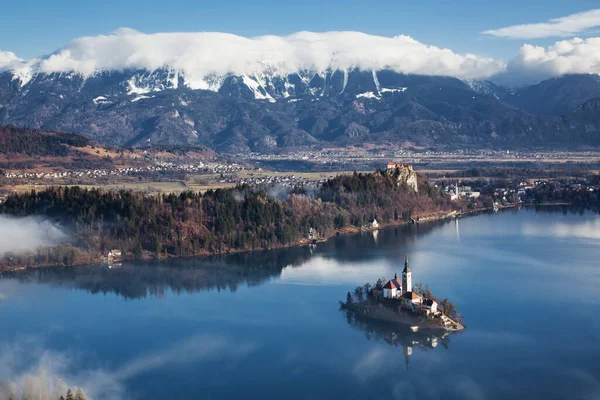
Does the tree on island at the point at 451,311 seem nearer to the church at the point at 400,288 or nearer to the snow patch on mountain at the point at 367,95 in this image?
the church at the point at 400,288

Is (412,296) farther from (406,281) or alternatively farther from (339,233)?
(339,233)

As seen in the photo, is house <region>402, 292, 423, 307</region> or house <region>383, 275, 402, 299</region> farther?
house <region>383, 275, 402, 299</region>

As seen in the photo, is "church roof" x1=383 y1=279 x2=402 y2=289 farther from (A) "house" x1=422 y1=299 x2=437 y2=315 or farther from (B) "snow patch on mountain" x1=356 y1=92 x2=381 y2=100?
(B) "snow patch on mountain" x1=356 y1=92 x2=381 y2=100

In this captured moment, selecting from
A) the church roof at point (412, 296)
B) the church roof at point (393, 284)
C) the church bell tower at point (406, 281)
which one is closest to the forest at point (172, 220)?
the church roof at point (393, 284)

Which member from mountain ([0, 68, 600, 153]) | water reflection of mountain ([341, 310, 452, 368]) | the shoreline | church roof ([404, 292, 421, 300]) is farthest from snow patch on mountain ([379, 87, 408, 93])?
water reflection of mountain ([341, 310, 452, 368])

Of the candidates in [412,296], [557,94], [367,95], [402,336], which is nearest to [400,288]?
[412,296]

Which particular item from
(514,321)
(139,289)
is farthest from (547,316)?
(139,289)
